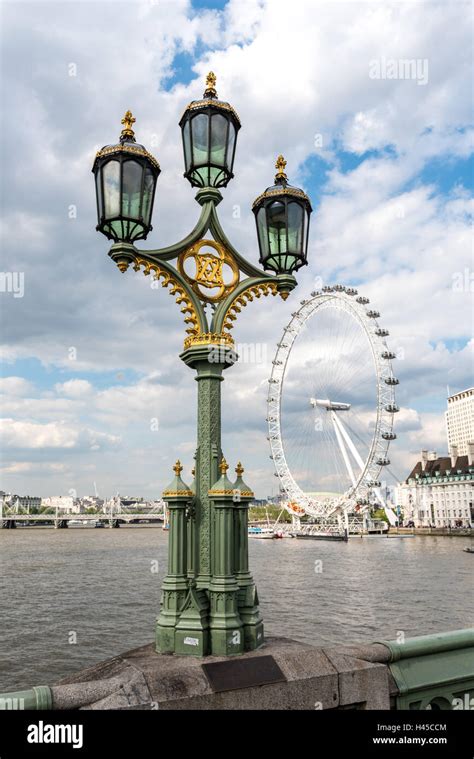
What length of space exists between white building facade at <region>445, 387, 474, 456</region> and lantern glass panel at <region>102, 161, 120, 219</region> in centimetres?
16057

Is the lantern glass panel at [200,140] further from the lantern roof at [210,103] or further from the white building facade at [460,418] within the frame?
the white building facade at [460,418]

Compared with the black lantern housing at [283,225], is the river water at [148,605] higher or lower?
lower

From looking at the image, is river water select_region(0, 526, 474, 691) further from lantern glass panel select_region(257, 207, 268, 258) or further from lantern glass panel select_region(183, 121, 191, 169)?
lantern glass panel select_region(183, 121, 191, 169)

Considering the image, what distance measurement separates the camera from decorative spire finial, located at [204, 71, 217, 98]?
592 cm

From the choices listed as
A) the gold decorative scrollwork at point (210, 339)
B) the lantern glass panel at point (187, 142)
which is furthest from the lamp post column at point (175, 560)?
the lantern glass panel at point (187, 142)

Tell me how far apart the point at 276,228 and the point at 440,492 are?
358 feet

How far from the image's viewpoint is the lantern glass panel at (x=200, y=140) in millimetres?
5859

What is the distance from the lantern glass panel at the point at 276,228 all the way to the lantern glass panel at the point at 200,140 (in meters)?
0.84

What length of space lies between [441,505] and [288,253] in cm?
10913

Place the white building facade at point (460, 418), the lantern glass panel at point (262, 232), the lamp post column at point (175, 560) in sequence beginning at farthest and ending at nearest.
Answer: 1. the white building facade at point (460, 418)
2. the lantern glass panel at point (262, 232)
3. the lamp post column at point (175, 560)

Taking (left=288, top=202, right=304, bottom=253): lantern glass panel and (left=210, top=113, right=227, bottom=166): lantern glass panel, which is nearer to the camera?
(left=210, top=113, right=227, bottom=166): lantern glass panel

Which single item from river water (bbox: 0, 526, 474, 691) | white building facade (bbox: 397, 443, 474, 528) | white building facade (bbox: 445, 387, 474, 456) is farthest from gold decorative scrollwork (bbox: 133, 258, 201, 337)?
white building facade (bbox: 445, 387, 474, 456)

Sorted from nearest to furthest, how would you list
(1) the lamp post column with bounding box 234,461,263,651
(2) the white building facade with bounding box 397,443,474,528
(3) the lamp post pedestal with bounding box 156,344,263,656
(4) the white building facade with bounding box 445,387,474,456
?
(3) the lamp post pedestal with bounding box 156,344,263,656
(1) the lamp post column with bounding box 234,461,263,651
(2) the white building facade with bounding box 397,443,474,528
(4) the white building facade with bounding box 445,387,474,456
